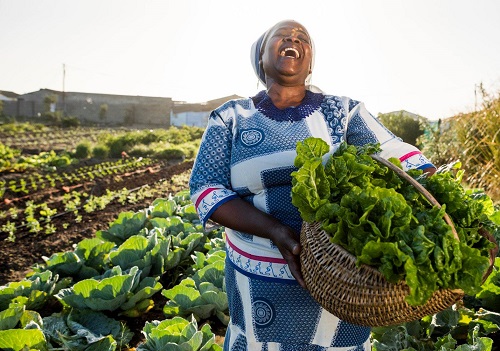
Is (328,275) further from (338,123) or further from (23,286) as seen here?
(23,286)

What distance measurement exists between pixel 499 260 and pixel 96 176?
989cm

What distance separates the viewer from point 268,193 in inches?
58.1

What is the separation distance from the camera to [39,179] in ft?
33.2

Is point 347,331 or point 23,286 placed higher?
point 347,331

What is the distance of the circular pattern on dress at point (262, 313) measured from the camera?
58.2 inches

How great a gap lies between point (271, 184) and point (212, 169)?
7.8 inches

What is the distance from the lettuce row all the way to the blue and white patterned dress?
0.69 ft

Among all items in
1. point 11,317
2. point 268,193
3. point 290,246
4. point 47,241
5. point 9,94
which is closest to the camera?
point 290,246

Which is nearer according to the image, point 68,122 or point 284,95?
point 284,95

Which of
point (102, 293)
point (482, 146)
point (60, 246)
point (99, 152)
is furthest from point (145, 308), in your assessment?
point (99, 152)

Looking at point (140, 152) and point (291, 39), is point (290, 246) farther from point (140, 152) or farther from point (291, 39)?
point (140, 152)

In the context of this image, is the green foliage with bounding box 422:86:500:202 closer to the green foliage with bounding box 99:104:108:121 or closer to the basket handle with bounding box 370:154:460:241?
the basket handle with bounding box 370:154:460:241

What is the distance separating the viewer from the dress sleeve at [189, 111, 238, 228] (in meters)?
1.44

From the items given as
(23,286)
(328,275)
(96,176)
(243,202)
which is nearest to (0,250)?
(23,286)
